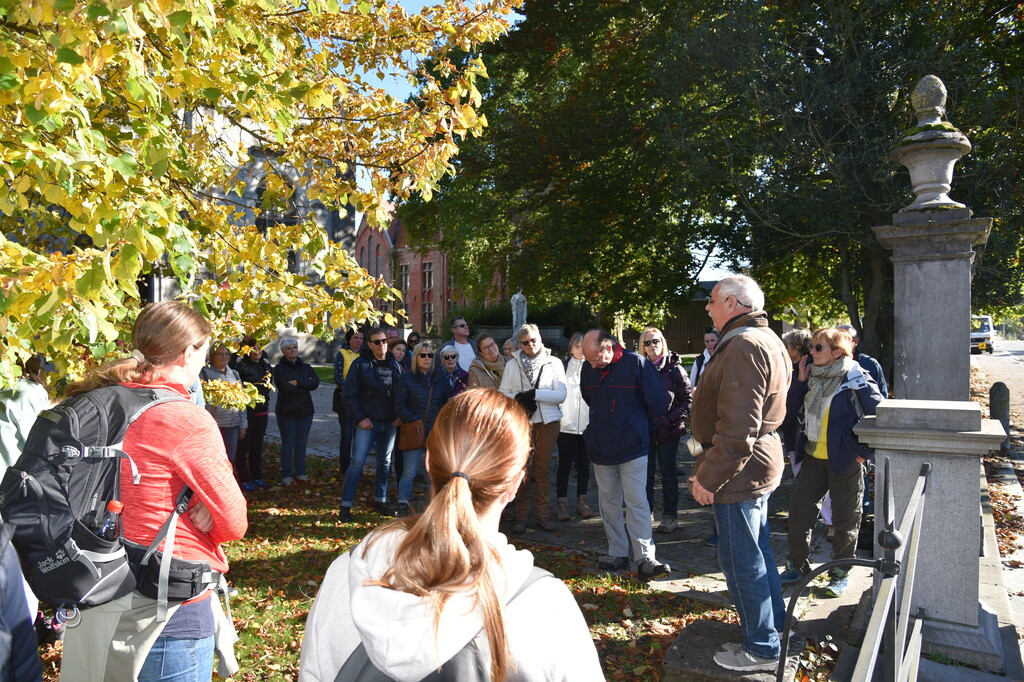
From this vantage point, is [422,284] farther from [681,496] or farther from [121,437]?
[121,437]

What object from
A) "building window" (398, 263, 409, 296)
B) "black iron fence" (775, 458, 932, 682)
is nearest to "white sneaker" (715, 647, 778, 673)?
"black iron fence" (775, 458, 932, 682)

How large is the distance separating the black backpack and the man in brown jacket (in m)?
2.62

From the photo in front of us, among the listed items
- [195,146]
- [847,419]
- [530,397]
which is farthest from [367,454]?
[847,419]

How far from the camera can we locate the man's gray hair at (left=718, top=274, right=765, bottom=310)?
13.0 ft

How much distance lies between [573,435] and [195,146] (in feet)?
15.4

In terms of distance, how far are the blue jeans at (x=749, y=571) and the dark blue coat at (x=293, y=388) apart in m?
6.38

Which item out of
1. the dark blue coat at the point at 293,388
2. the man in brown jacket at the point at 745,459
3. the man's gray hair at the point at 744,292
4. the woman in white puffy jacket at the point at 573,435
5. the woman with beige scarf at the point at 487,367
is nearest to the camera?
the man in brown jacket at the point at 745,459

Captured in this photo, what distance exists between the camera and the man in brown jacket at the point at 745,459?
3.72 m

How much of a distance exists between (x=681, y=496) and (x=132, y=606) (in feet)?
24.1

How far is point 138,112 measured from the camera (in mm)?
3396

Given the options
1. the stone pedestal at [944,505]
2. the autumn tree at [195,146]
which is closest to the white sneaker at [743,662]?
the stone pedestal at [944,505]

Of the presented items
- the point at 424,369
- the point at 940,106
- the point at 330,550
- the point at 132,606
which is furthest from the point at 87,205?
the point at 940,106

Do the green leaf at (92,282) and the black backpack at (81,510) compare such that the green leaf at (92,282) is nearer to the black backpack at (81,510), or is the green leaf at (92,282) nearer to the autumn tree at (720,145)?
the black backpack at (81,510)

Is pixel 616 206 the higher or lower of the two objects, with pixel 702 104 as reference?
lower
